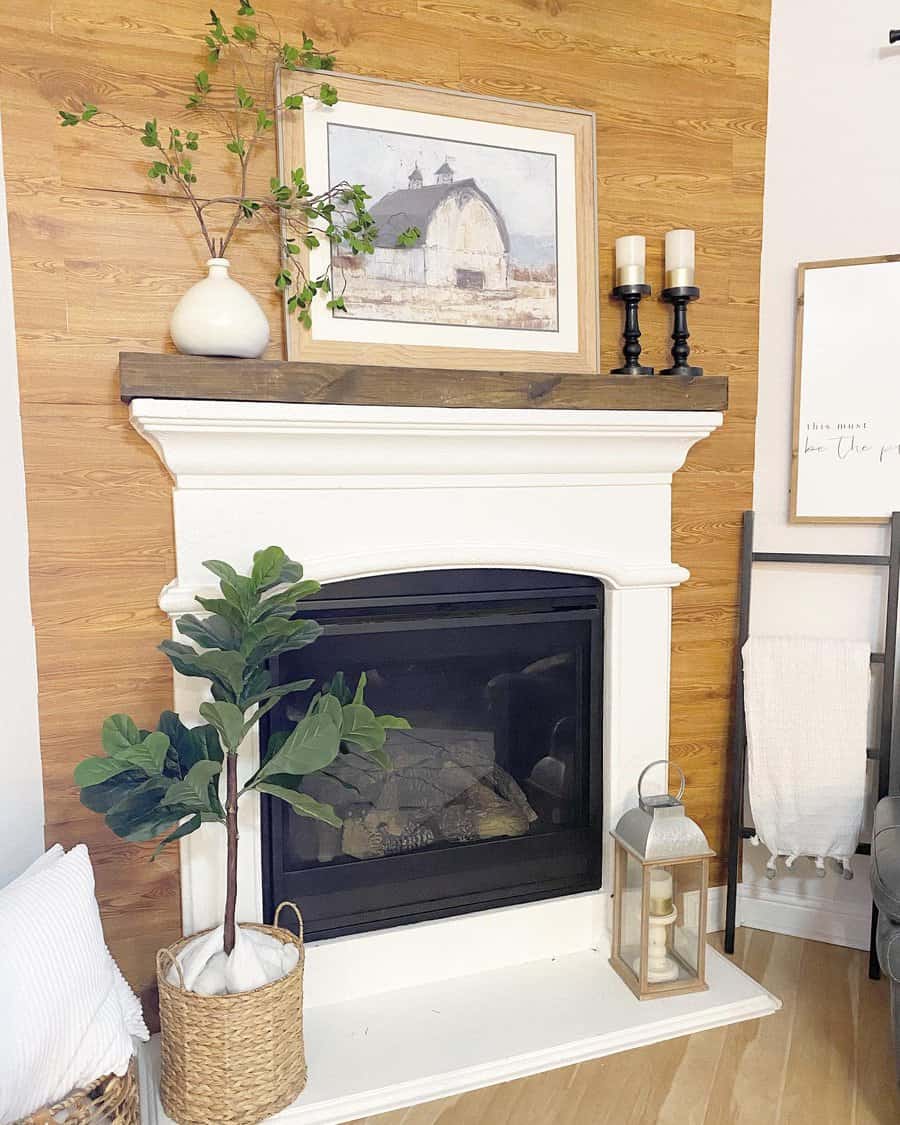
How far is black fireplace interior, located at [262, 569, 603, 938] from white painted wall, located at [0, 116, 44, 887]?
0.48 m

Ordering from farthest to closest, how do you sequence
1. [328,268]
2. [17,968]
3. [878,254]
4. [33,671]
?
[878,254] → [328,268] → [33,671] → [17,968]

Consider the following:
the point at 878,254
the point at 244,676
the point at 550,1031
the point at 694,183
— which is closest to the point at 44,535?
the point at 244,676

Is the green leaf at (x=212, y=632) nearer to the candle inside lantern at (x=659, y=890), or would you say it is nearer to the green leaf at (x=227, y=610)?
the green leaf at (x=227, y=610)

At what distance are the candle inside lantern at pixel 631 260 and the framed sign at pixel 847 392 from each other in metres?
0.49

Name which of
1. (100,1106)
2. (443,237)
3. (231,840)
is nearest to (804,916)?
(231,840)

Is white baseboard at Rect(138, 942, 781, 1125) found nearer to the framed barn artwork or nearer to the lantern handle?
the lantern handle

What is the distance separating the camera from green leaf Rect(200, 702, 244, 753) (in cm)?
161

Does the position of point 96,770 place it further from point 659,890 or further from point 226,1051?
point 659,890

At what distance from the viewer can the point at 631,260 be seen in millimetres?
2174

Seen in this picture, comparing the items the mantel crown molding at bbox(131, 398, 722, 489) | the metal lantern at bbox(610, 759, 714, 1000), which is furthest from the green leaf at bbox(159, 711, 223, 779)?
the metal lantern at bbox(610, 759, 714, 1000)

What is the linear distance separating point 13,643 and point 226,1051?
88cm

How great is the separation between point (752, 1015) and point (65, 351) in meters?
2.11

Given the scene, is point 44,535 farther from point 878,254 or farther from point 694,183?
point 878,254

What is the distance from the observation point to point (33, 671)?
73.2 inches
